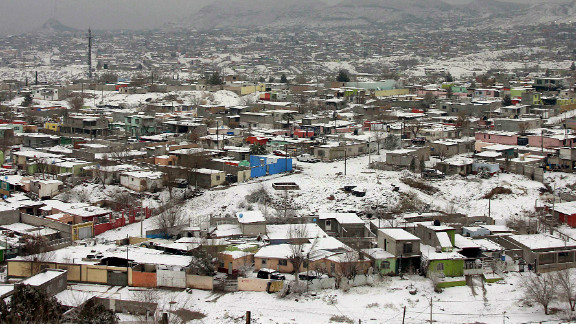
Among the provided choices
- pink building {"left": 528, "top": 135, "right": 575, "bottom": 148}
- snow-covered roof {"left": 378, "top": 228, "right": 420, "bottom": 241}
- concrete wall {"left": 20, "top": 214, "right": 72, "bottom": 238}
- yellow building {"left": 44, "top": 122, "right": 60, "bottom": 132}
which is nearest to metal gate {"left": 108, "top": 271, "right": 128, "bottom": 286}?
concrete wall {"left": 20, "top": 214, "right": 72, "bottom": 238}

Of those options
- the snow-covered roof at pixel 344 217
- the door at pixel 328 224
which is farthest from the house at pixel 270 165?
the door at pixel 328 224

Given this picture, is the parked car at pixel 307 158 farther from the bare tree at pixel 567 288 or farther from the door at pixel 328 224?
the bare tree at pixel 567 288

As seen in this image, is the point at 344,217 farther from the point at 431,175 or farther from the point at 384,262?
the point at 431,175

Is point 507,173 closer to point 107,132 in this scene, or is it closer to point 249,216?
point 249,216

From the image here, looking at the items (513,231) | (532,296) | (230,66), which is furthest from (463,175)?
(230,66)

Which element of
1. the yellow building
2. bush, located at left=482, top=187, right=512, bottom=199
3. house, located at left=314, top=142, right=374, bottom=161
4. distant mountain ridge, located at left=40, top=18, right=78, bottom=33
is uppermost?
distant mountain ridge, located at left=40, top=18, right=78, bottom=33

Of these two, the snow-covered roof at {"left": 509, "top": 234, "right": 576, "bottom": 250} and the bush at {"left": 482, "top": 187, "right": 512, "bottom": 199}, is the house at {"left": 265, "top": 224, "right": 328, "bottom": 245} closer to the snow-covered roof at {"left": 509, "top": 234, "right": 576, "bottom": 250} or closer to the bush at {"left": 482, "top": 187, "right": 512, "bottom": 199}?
the snow-covered roof at {"left": 509, "top": 234, "right": 576, "bottom": 250}
